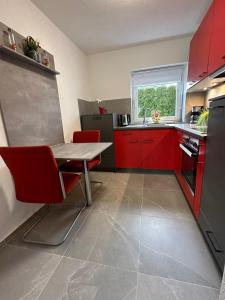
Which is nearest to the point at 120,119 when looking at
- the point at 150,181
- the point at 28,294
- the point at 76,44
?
the point at 150,181

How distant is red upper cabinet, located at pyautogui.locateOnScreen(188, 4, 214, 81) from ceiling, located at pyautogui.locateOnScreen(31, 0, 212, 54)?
1.09ft

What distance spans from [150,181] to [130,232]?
1.18 meters

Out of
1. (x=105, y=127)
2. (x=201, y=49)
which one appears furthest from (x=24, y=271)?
(x=201, y=49)

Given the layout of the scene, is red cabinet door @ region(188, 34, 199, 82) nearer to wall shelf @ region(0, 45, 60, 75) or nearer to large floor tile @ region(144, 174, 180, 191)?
large floor tile @ region(144, 174, 180, 191)

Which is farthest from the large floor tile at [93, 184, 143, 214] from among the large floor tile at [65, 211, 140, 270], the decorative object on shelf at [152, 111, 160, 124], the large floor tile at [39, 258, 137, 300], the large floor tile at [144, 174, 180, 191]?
the decorative object on shelf at [152, 111, 160, 124]

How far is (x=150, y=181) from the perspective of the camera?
8.19 feet

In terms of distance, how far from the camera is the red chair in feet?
3.66

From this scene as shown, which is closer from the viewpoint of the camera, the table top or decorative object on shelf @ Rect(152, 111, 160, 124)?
the table top

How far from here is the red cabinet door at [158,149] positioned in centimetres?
255

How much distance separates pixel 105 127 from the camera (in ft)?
9.15

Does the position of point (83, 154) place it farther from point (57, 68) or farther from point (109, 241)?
point (57, 68)

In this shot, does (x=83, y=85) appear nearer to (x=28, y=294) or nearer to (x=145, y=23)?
(x=145, y=23)

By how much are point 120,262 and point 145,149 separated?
6.12 ft

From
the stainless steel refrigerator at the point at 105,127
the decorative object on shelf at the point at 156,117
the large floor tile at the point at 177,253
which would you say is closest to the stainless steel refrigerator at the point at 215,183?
the large floor tile at the point at 177,253
